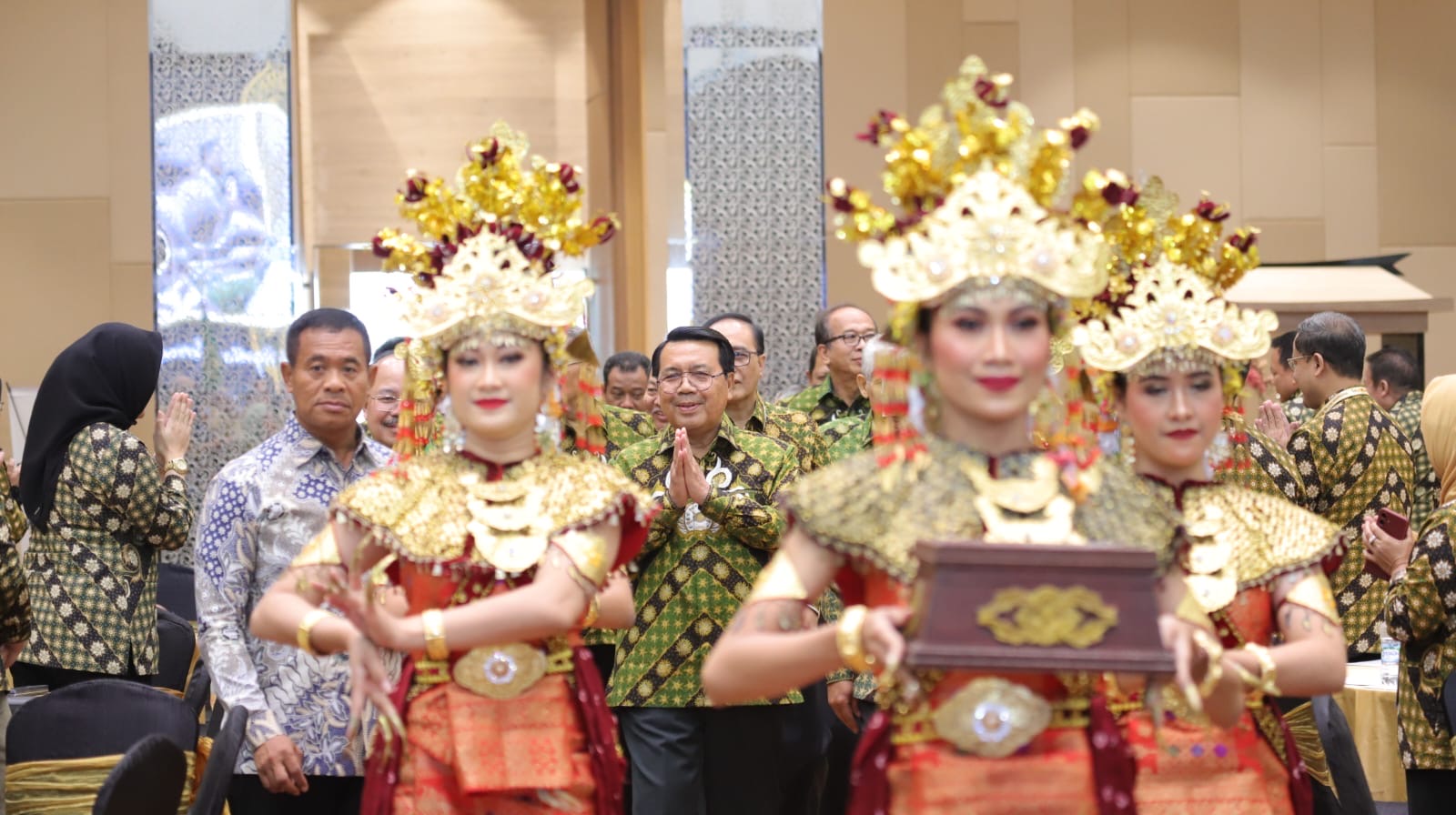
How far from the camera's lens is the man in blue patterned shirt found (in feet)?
12.0

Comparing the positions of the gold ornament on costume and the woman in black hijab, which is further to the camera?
the woman in black hijab

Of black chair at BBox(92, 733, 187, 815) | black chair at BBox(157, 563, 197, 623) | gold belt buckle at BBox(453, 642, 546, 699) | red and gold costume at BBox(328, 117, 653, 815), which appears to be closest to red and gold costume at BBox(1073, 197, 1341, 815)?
red and gold costume at BBox(328, 117, 653, 815)

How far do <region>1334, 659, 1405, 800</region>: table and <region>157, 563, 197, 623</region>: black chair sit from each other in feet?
11.9

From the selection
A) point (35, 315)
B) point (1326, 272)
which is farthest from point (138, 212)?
point (1326, 272)

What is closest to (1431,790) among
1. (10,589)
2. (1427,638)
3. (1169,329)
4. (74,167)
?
(1427,638)

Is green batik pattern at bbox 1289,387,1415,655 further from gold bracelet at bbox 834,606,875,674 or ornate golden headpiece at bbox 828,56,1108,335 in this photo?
gold bracelet at bbox 834,606,875,674

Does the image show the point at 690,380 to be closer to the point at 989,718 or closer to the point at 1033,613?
the point at 989,718

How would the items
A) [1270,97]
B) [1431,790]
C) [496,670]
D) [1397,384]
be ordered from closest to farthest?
[496,670] < [1431,790] < [1397,384] < [1270,97]

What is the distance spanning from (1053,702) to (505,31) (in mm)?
7546

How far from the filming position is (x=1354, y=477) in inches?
217

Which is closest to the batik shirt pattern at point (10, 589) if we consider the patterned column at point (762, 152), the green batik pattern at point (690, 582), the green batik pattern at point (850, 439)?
the green batik pattern at point (690, 582)

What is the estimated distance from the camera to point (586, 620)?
3.01 meters

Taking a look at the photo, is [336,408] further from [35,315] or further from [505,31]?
[505,31]

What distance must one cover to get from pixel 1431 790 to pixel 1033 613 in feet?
7.51
